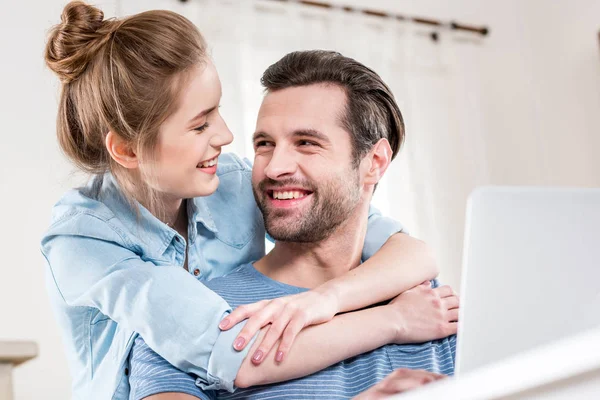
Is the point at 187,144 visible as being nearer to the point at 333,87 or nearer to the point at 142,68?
the point at 142,68

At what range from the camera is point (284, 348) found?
1259mm

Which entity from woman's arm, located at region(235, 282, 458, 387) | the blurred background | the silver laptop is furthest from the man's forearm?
the blurred background

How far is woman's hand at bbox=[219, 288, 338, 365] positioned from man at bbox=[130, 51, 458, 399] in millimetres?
135

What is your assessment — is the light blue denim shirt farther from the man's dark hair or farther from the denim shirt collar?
the man's dark hair

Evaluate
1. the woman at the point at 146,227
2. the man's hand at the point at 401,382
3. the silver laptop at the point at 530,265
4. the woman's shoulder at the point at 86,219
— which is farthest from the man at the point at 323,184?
the silver laptop at the point at 530,265

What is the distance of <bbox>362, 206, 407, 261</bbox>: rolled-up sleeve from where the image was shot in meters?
1.80

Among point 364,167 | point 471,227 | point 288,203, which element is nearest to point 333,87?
point 364,167

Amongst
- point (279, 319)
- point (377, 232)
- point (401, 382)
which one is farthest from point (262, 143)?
point (401, 382)

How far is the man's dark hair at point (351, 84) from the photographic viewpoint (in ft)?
5.60

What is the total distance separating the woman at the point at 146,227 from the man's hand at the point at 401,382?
0.93 ft

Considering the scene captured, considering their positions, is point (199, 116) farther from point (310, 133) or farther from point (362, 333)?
point (362, 333)

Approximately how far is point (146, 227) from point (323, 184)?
0.38m

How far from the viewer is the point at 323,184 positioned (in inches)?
63.6

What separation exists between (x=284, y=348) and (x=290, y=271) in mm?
395
